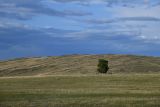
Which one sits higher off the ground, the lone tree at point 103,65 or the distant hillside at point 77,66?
the lone tree at point 103,65

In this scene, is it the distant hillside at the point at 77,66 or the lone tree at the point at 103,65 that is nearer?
the lone tree at the point at 103,65

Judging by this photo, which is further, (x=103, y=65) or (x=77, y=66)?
(x=77, y=66)

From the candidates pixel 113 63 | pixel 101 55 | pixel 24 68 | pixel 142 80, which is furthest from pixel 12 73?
pixel 142 80

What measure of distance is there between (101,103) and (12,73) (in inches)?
4334

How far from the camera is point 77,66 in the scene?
5842 inches

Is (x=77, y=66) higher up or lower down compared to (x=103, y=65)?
lower down

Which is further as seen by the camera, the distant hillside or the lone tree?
the distant hillside

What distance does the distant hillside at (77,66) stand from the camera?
454ft

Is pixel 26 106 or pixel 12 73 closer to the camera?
pixel 26 106

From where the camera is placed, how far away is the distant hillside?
138m

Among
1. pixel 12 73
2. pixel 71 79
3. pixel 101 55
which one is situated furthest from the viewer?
pixel 101 55

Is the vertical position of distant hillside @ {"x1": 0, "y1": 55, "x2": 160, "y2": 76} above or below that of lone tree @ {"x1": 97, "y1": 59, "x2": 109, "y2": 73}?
below

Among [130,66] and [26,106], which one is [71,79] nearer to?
[26,106]

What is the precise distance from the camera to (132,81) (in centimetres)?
7762
